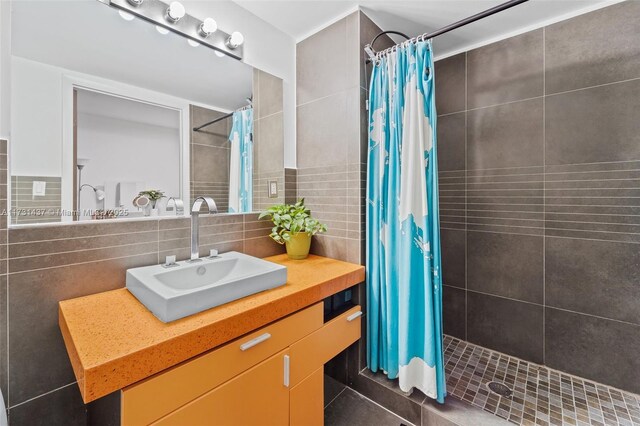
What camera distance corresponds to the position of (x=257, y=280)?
3.70 feet

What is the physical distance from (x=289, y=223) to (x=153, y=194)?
0.75m

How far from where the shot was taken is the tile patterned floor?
4.78 ft

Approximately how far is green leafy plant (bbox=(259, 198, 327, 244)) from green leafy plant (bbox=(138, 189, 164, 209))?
0.57 metres

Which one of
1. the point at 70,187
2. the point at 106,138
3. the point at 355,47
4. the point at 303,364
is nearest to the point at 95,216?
the point at 70,187

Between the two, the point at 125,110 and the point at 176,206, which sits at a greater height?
the point at 125,110

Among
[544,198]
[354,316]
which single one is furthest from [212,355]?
[544,198]

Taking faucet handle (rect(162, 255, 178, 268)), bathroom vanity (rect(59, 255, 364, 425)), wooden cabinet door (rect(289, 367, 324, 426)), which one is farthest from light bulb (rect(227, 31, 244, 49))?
wooden cabinet door (rect(289, 367, 324, 426))

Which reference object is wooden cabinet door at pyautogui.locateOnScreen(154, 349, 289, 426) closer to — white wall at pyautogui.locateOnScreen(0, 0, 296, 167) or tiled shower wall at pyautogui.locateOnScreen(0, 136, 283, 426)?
tiled shower wall at pyautogui.locateOnScreen(0, 136, 283, 426)

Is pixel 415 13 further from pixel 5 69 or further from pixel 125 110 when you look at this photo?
pixel 5 69

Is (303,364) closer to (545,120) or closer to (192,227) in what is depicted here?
(192,227)

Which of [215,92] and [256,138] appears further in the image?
[256,138]

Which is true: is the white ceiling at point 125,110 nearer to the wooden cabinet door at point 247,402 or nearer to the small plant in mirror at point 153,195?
the small plant in mirror at point 153,195

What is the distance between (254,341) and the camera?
3.25 feet

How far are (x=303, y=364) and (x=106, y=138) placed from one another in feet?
4.35
